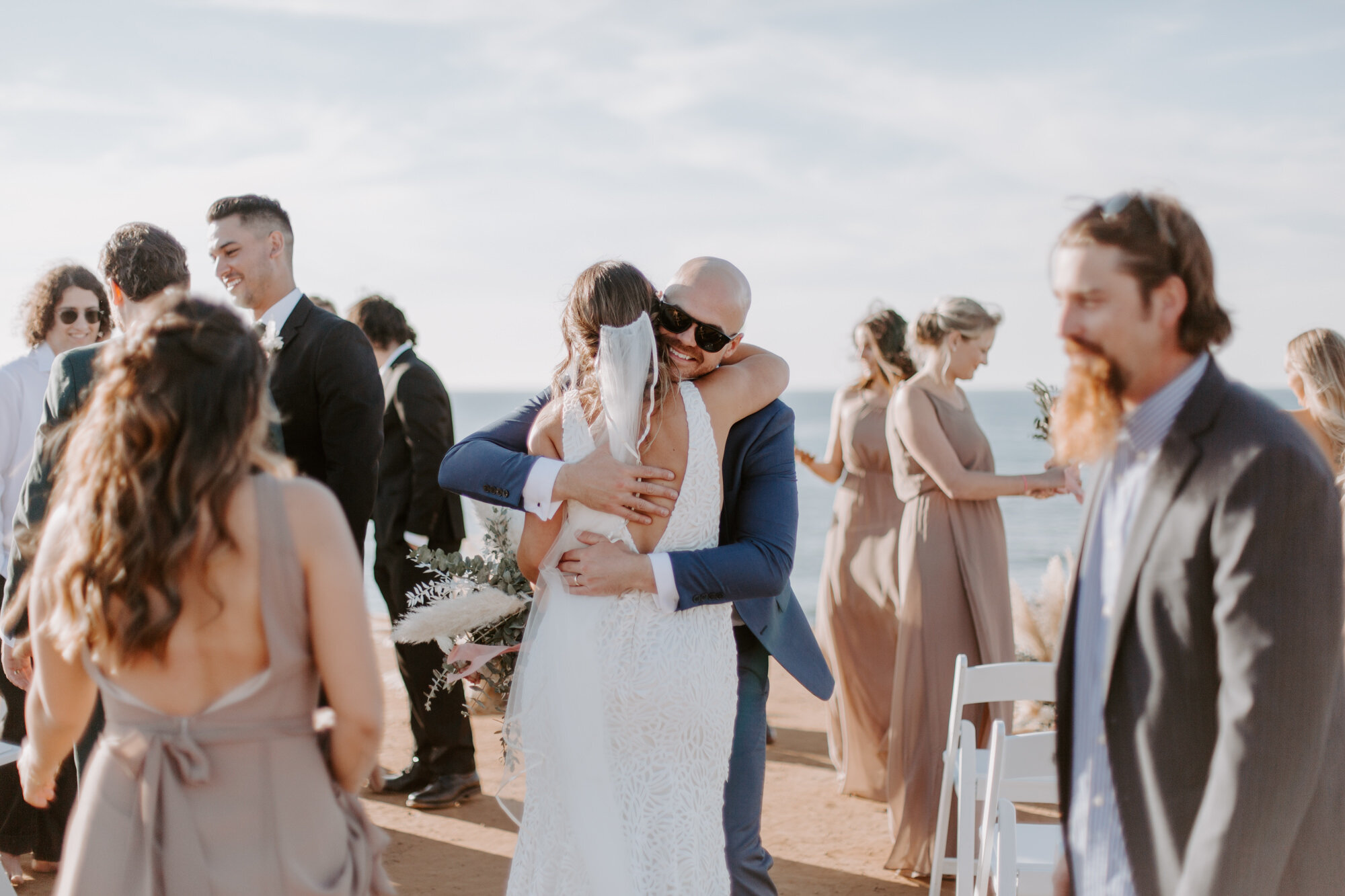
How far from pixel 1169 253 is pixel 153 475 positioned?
1679 millimetres

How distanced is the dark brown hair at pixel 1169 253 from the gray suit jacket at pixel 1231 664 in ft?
0.26

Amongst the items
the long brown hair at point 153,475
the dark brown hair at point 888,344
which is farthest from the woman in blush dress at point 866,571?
the long brown hair at point 153,475

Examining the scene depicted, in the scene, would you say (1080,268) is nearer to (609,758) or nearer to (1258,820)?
(1258,820)

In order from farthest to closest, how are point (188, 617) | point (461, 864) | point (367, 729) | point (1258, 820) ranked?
point (461, 864), point (367, 729), point (188, 617), point (1258, 820)

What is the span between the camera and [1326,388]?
4.05 metres

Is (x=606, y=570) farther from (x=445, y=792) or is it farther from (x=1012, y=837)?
(x=445, y=792)

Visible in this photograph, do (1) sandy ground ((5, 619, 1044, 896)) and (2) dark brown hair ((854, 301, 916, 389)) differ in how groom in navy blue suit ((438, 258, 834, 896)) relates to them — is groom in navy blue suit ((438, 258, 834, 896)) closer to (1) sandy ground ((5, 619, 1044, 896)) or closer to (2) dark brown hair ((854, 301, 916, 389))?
(1) sandy ground ((5, 619, 1044, 896))

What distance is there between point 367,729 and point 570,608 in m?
0.85

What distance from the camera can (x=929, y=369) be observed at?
4.91 meters

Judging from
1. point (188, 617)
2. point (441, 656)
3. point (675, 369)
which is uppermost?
Answer: point (675, 369)

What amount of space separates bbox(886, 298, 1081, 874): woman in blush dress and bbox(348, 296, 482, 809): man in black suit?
89.7 inches

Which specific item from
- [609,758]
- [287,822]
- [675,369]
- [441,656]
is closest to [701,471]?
[675,369]

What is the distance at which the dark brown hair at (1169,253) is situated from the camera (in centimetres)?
173

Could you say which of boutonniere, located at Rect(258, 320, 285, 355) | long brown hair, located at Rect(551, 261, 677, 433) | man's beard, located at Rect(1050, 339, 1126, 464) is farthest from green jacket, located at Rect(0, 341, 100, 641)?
man's beard, located at Rect(1050, 339, 1126, 464)
